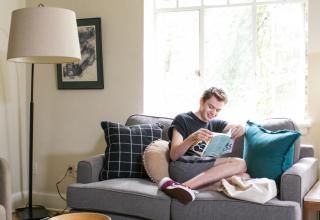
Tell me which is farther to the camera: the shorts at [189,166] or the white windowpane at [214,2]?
the white windowpane at [214,2]

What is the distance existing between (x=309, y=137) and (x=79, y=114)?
1975 millimetres

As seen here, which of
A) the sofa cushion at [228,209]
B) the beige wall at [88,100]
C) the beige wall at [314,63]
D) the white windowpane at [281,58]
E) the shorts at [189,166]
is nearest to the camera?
the sofa cushion at [228,209]

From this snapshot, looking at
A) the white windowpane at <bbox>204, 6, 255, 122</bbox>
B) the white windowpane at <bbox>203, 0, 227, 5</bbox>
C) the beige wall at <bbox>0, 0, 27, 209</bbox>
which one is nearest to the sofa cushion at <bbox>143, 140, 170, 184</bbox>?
the white windowpane at <bbox>204, 6, 255, 122</bbox>

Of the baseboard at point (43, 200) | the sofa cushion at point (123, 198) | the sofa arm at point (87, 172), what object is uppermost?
the sofa arm at point (87, 172)

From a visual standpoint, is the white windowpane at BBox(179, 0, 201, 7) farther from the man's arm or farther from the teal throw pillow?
the teal throw pillow

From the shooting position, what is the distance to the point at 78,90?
3988mm

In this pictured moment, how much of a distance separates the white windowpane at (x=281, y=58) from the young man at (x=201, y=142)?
69 cm

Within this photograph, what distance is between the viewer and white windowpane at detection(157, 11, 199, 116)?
380cm

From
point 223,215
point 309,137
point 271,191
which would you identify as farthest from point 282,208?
point 309,137

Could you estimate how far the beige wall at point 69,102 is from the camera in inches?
149

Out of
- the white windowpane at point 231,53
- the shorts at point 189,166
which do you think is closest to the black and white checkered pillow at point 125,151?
the shorts at point 189,166

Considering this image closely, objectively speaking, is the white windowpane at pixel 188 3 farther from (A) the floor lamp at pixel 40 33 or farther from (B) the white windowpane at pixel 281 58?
(A) the floor lamp at pixel 40 33

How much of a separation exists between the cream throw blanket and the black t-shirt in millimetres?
473

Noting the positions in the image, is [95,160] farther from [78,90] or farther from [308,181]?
[308,181]
